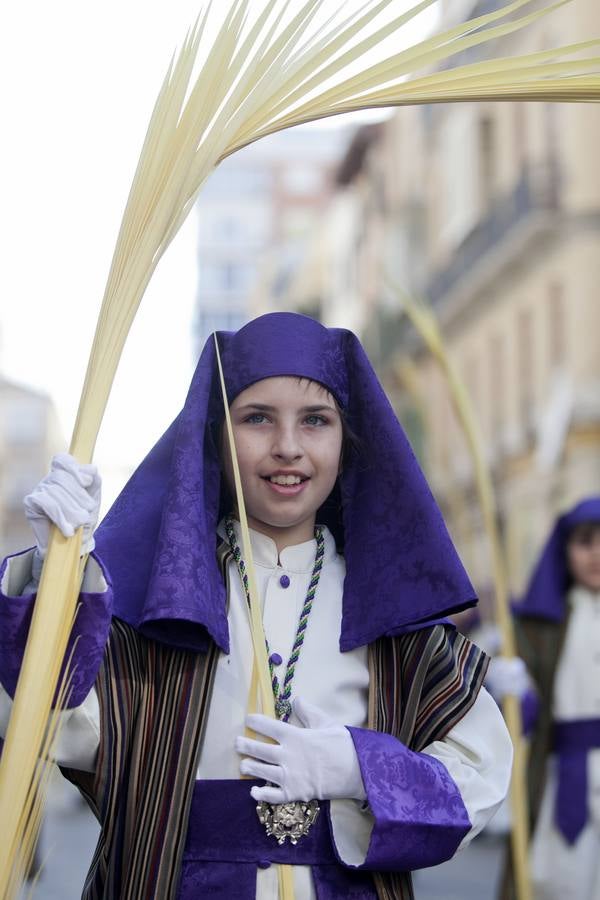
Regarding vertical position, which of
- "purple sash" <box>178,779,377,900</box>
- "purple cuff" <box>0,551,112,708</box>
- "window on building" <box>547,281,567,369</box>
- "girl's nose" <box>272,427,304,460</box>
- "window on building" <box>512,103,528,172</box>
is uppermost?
"window on building" <box>512,103,528,172</box>

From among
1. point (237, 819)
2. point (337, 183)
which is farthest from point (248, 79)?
point (337, 183)

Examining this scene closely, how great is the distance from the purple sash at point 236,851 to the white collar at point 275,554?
477 millimetres

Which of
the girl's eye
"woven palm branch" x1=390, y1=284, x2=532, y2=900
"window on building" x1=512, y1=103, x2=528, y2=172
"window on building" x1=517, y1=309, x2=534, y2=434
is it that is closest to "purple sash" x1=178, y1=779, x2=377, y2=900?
the girl's eye

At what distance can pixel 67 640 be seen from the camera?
2521 mm

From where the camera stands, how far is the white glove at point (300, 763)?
2756 millimetres

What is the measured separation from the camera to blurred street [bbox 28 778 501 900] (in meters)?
7.72

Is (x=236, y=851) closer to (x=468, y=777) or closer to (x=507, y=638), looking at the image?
(x=468, y=777)

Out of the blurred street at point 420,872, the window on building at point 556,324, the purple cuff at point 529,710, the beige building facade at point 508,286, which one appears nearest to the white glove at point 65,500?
the purple cuff at point 529,710

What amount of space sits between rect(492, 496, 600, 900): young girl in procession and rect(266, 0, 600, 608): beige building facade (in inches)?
138

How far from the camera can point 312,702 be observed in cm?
293

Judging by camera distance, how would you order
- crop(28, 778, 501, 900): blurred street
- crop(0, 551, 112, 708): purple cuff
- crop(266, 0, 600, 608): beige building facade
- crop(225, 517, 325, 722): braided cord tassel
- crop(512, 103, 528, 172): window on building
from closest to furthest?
crop(0, 551, 112, 708): purple cuff → crop(225, 517, 325, 722): braided cord tassel → crop(28, 778, 501, 900): blurred street → crop(266, 0, 600, 608): beige building facade → crop(512, 103, 528, 172): window on building

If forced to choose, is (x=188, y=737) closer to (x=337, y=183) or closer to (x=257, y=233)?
(x=337, y=183)

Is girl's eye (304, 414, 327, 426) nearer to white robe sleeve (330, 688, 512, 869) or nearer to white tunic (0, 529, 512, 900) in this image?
white tunic (0, 529, 512, 900)

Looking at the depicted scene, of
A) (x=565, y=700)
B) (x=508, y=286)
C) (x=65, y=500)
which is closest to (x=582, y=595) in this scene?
(x=565, y=700)
